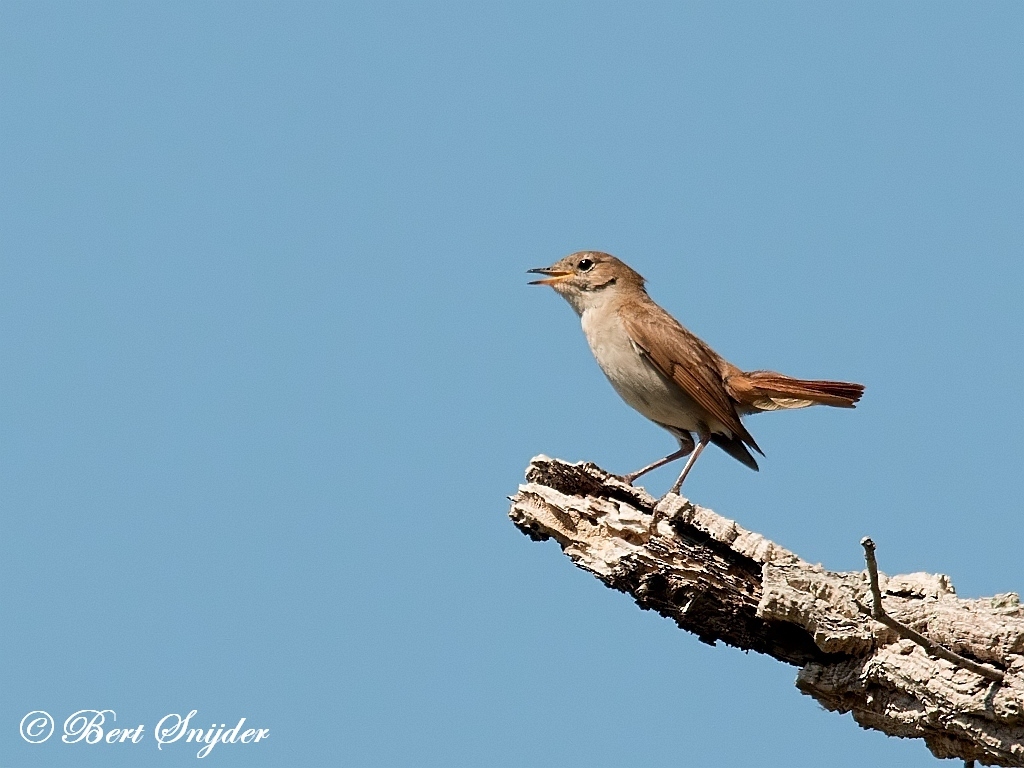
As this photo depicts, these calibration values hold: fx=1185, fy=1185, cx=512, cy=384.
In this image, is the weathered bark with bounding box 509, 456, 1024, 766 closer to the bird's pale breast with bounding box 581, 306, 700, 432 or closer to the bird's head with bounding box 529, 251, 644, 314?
the bird's pale breast with bounding box 581, 306, 700, 432

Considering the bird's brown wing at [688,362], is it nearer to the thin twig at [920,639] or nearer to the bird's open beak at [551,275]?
the bird's open beak at [551,275]

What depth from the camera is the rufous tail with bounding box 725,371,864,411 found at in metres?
8.05

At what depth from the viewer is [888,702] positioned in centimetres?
560

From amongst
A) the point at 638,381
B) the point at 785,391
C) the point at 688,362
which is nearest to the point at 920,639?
the point at 785,391

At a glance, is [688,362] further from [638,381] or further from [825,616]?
[825,616]

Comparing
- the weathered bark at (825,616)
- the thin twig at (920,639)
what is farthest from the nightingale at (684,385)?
the thin twig at (920,639)

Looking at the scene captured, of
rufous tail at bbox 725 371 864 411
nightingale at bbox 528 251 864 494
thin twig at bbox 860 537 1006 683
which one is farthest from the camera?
nightingale at bbox 528 251 864 494

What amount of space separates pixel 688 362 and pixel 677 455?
0.81m

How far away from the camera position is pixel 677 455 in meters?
8.88

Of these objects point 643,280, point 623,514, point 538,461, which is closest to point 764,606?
point 623,514

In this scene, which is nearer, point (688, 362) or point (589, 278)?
point (688, 362)

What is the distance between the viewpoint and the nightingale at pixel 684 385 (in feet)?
27.4

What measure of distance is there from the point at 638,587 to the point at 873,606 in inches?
47.2

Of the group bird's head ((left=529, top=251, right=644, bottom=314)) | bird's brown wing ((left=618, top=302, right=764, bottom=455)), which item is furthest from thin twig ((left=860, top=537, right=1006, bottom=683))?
bird's head ((left=529, top=251, right=644, bottom=314))
